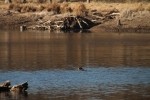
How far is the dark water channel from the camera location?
3788cm

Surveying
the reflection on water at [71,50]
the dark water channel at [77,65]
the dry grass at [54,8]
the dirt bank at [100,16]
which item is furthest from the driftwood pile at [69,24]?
the dark water channel at [77,65]

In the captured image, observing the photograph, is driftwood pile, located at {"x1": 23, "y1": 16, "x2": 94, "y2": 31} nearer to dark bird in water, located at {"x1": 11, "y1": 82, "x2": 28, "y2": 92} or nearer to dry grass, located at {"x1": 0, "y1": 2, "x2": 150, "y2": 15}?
dry grass, located at {"x1": 0, "y1": 2, "x2": 150, "y2": 15}

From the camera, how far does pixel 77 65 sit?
5047 centimetres

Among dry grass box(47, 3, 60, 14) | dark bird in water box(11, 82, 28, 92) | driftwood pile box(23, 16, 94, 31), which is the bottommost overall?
driftwood pile box(23, 16, 94, 31)

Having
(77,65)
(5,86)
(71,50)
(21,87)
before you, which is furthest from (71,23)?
(5,86)

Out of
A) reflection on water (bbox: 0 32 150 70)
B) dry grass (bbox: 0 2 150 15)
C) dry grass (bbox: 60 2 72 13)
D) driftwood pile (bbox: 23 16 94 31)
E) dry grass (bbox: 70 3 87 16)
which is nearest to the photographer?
reflection on water (bbox: 0 32 150 70)

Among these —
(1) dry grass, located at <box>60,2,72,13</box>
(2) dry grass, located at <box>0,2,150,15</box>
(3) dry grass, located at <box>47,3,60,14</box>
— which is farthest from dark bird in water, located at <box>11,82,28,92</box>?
(1) dry grass, located at <box>60,2,72,13</box>

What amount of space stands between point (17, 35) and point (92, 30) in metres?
11.4

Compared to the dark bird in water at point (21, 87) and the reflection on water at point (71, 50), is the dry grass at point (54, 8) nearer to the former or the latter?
the reflection on water at point (71, 50)

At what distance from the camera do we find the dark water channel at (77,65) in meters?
37.9

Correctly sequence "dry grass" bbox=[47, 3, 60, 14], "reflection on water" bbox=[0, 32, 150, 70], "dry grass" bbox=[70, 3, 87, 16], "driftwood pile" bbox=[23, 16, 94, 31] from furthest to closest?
"dry grass" bbox=[47, 3, 60, 14]
"dry grass" bbox=[70, 3, 87, 16]
"driftwood pile" bbox=[23, 16, 94, 31]
"reflection on water" bbox=[0, 32, 150, 70]

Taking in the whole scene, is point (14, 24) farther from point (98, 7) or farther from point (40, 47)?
point (40, 47)

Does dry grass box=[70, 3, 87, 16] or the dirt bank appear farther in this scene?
dry grass box=[70, 3, 87, 16]

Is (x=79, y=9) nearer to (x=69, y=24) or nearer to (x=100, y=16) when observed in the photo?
(x=100, y=16)
